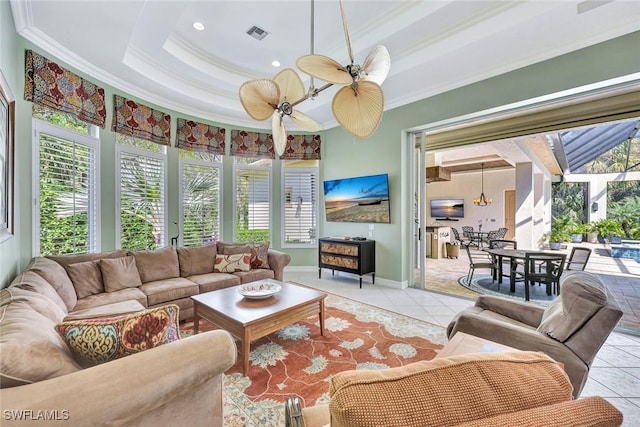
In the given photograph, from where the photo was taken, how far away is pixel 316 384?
203 centimetres

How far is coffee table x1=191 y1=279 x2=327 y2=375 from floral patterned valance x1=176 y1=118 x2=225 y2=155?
2968 mm

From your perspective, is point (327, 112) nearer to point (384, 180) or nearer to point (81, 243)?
point (384, 180)

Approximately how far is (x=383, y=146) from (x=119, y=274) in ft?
14.1

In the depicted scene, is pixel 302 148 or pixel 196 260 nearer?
pixel 196 260

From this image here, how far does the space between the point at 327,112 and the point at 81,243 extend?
14.0 ft

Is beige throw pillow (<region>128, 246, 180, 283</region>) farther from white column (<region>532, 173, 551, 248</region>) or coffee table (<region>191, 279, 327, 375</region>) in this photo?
white column (<region>532, 173, 551, 248</region>)

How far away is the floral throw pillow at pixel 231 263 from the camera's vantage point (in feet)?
12.8

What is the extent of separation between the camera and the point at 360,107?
1.91 m

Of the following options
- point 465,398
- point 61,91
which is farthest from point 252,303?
point 61,91

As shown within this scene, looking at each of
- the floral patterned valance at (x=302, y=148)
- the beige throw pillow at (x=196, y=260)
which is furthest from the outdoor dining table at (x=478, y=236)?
the beige throw pillow at (x=196, y=260)

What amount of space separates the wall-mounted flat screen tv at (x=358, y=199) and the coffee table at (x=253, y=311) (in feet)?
7.79

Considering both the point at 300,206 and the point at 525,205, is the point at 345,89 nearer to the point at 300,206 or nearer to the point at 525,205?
the point at 300,206

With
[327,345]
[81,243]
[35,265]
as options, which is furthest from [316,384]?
[81,243]

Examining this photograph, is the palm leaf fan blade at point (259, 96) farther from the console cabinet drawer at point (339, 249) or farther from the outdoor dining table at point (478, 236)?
the outdoor dining table at point (478, 236)
